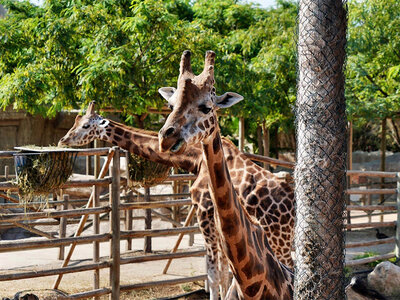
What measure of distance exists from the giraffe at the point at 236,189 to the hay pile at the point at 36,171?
1.10m

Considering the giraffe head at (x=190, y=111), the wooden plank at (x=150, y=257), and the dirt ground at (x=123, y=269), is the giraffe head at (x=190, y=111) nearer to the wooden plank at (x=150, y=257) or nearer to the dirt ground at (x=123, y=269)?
the wooden plank at (x=150, y=257)

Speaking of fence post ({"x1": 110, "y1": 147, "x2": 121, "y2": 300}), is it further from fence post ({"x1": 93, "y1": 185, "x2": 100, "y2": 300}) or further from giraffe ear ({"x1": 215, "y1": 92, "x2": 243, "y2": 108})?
giraffe ear ({"x1": 215, "y1": 92, "x2": 243, "y2": 108})

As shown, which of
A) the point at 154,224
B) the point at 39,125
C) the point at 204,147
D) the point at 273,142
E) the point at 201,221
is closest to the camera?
the point at 204,147

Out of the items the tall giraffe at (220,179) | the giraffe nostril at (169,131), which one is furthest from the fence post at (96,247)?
the giraffe nostril at (169,131)

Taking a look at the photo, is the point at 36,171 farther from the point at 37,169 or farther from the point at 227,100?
the point at 227,100

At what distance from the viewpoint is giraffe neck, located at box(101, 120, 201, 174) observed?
248 inches

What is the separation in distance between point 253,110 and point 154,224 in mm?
4578

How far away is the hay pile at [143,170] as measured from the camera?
22.9 ft

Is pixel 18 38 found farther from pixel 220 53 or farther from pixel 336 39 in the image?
pixel 336 39

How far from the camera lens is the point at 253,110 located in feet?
35.7

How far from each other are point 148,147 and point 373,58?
8.30 metres

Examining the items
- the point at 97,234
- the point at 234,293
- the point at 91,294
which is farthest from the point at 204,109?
the point at 91,294

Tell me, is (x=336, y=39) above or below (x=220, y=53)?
below

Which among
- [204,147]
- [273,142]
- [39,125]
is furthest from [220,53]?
[273,142]
